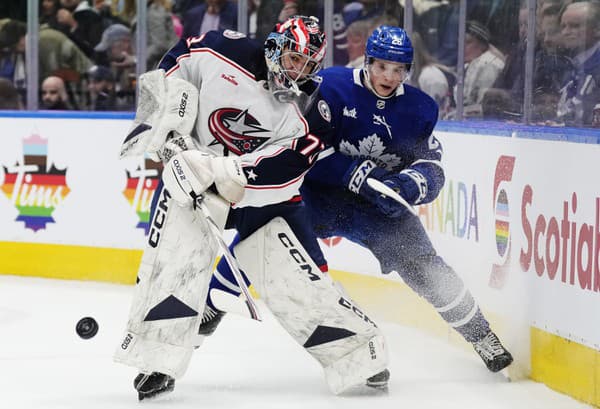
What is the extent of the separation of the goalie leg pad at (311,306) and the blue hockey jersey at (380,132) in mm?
562

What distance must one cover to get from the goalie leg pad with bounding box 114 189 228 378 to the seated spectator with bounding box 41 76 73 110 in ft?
10.8

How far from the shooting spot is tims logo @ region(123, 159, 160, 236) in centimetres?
653

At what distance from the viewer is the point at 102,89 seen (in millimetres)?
6871

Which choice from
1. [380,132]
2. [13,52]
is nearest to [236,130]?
[380,132]

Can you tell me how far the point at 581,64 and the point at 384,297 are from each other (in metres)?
1.83

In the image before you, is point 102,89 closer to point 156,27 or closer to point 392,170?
point 156,27

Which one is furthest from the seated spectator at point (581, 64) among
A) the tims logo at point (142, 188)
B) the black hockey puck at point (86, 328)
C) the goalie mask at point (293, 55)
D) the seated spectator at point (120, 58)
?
the seated spectator at point (120, 58)

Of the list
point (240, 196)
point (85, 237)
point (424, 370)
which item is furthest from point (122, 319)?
point (240, 196)

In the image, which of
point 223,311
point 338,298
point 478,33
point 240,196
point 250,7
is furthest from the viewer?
point 250,7

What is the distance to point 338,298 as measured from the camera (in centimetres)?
392

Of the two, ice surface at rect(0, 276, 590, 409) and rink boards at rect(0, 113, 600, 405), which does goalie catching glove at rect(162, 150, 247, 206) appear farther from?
rink boards at rect(0, 113, 600, 405)

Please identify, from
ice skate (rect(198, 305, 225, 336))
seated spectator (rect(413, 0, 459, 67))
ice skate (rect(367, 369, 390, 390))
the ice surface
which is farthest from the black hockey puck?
seated spectator (rect(413, 0, 459, 67))

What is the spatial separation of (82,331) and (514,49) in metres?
2.17

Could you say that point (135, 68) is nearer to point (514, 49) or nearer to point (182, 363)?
point (514, 49)
